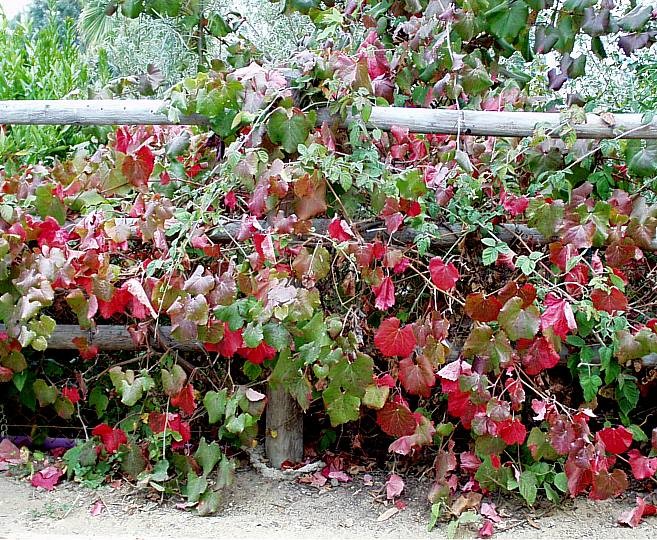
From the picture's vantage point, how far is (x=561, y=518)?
2025 millimetres

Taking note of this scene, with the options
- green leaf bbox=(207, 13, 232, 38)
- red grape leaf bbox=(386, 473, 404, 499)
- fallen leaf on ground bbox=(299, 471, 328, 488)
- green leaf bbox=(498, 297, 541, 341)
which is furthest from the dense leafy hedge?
green leaf bbox=(207, 13, 232, 38)

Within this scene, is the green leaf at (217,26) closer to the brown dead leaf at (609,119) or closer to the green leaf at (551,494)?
the brown dead leaf at (609,119)

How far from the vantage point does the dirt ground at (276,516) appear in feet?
6.31

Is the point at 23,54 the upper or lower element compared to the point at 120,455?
upper

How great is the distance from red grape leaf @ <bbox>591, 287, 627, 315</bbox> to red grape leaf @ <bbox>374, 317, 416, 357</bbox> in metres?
0.48

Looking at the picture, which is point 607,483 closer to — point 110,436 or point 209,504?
point 209,504

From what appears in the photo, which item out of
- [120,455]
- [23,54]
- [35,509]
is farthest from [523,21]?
[23,54]

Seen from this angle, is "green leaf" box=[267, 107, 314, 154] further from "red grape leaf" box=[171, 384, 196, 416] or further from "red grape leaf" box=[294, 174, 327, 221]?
"red grape leaf" box=[171, 384, 196, 416]

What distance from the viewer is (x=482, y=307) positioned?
1902mm

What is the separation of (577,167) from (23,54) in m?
2.99

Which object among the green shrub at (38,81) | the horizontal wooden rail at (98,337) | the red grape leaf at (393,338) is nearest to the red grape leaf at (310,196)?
the red grape leaf at (393,338)

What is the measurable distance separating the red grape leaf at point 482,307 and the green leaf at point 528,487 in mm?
468

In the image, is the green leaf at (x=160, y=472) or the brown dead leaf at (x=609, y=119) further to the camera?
the green leaf at (x=160, y=472)

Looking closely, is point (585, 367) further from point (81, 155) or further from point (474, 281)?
point (81, 155)
